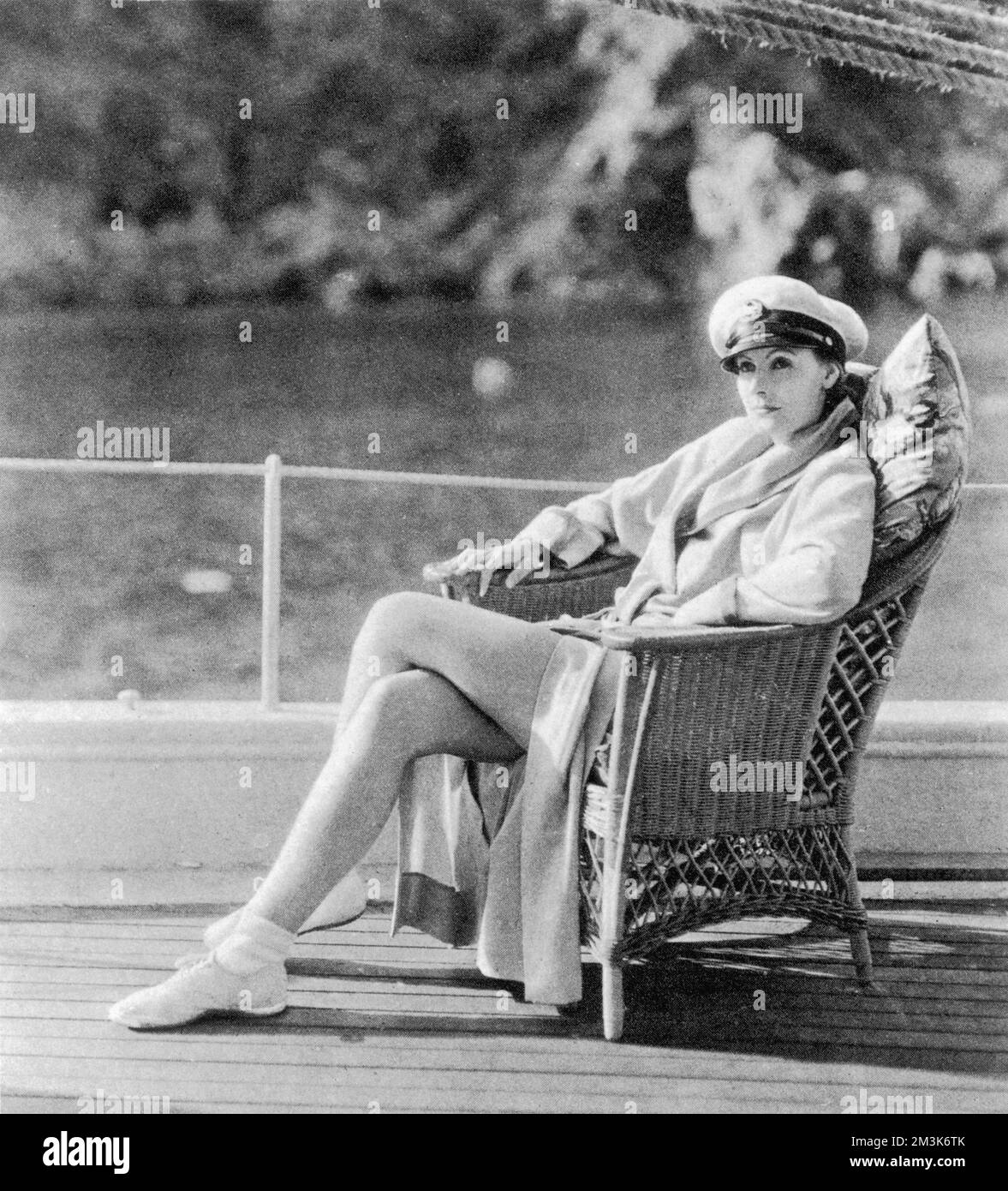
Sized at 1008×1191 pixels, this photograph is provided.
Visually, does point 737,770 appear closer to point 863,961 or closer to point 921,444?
point 863,961

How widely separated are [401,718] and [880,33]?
3.96ft

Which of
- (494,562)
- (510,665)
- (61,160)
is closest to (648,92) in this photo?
(61,160)

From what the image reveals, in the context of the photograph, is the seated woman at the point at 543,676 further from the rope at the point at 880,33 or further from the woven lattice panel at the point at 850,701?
the rope at the point at 880,33

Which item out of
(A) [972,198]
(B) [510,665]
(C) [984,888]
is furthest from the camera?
(A) [972,198]

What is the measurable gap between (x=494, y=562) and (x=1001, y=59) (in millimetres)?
1139

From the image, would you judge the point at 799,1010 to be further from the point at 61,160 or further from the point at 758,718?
the point at 61,160

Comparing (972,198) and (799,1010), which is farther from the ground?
(972,198)

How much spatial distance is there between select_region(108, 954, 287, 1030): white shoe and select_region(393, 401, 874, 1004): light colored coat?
349 millimetres

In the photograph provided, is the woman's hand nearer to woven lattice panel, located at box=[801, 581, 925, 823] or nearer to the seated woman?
the seated woman

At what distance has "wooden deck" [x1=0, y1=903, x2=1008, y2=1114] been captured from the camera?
1752 millimetres

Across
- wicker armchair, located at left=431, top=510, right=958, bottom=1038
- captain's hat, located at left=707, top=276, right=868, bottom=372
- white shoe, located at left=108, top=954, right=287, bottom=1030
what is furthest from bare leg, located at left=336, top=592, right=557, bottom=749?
captain's hat, located at left=707, top=276, right=868, bottom=372

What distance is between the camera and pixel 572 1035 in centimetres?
192
